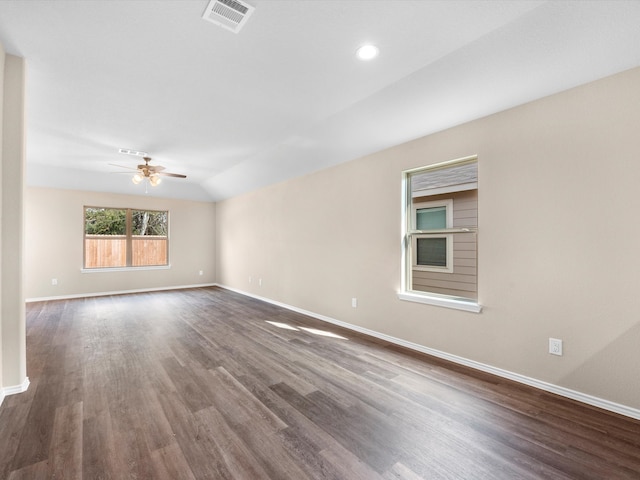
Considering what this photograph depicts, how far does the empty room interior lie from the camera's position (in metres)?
1.76

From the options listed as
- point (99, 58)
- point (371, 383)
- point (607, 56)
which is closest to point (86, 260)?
point (99, 58)

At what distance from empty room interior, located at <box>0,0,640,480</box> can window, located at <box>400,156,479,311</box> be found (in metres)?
0.03

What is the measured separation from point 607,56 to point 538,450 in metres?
2.65

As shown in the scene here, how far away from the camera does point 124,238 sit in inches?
276

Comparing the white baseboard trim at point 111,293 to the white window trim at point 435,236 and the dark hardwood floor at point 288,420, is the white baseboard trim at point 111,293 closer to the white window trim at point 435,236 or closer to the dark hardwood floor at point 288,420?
the dark hardwood floor at point 288,420

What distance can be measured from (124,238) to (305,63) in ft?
22.1

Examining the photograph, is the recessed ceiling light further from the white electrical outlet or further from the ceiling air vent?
the white electrical outlet

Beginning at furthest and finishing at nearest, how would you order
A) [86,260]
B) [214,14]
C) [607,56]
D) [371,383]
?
[86,260], [371,383], [607,56], [214,14]

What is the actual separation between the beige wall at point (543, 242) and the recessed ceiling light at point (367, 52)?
1.32m

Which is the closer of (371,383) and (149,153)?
(371,383)

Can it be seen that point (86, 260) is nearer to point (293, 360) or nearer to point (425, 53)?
point (293, 360)

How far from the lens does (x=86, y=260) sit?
652 cm

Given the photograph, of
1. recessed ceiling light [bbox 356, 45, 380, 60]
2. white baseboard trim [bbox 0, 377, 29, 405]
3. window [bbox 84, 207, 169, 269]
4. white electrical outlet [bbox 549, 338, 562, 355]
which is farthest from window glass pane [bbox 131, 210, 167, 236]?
white electrical outlet [bbox 549, 338, 562, 355]

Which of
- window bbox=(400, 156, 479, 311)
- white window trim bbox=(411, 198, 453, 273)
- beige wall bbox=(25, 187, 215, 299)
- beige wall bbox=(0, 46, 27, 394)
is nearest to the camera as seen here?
beige wall bbox=(0, 46, 27, 394)
